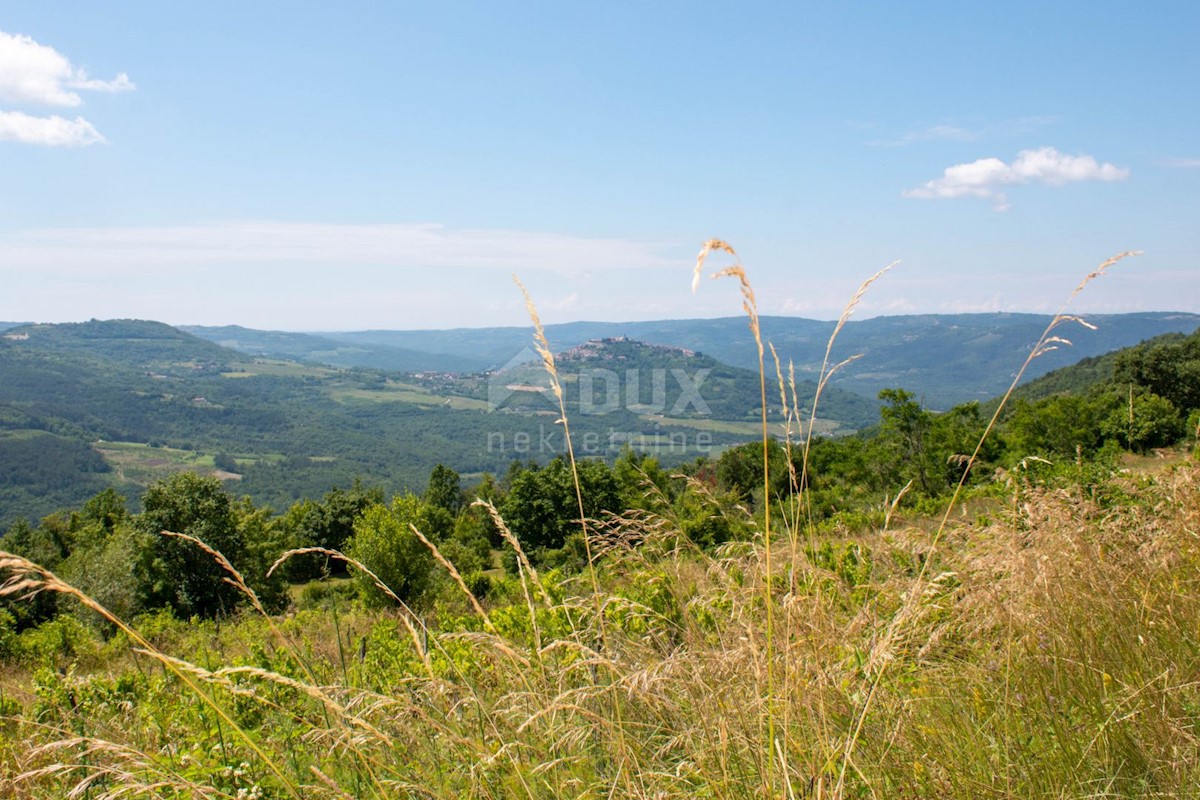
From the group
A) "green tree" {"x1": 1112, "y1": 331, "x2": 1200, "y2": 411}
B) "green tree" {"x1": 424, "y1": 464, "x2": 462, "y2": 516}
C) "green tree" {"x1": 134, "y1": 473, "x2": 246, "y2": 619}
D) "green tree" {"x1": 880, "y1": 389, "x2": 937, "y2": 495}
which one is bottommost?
"green tree" {"x1": 424, "y1": 464, "x2": 462, "y2": 516}

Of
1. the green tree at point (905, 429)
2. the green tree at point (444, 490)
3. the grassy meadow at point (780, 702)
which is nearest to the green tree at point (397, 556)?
the green tree at point (905, 429)

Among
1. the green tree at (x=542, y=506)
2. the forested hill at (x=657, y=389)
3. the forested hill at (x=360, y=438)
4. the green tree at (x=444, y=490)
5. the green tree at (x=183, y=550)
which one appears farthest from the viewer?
the forested hill at (x=657, y=389)

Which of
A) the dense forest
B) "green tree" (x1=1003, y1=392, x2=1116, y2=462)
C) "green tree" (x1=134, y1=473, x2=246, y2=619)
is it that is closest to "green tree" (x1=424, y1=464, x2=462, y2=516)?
"green tree" (x1=134, y1=473, x2=246, y2=619)

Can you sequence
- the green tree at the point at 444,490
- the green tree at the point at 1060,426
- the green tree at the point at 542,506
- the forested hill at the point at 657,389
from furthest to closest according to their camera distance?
the forested hill at the point at 657,389
the green tree at the point at 444,490
the green tree at the point at 542,506
the green tree at the point at 1060,426

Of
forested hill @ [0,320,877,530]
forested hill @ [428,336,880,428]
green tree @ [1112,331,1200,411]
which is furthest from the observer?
forested hill @ [428,336,880,428]

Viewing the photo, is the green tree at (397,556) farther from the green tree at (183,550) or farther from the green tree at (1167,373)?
the green tree at (1167,373)

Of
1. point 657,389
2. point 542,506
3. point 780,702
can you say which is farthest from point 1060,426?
point 657,389

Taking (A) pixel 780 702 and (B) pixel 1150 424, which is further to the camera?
(B) pixel 1150 424

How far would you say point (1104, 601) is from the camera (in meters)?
1.91

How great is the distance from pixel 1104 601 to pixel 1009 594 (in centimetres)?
23

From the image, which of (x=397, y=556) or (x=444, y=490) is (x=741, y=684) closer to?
(x=397, y=556)

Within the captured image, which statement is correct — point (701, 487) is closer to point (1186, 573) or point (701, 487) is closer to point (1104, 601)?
point (1104, 601)

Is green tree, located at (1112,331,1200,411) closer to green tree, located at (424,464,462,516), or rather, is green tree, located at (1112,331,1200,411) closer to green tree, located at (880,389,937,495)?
green tree, located at (880,389,937,495)

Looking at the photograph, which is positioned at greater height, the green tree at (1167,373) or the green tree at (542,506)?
the green tree at (1167,373)
